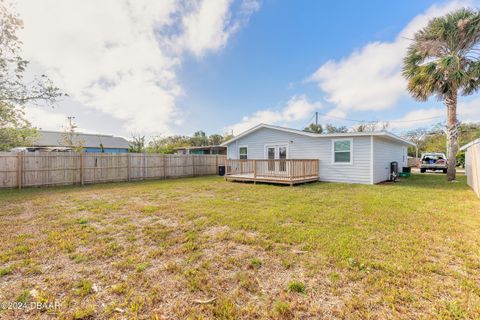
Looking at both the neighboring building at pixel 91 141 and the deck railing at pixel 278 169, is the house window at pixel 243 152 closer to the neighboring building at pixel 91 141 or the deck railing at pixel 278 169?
the deck railing at pixel 278 169

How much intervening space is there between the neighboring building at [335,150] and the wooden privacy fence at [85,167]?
5194 millimetres

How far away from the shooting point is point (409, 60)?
11102mm

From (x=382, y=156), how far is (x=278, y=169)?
5.53 meters

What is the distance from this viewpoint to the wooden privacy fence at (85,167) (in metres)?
9.38

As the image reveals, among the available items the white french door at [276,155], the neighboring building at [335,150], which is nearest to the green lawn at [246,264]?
the neighboring building at [335,150]

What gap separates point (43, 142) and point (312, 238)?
3523cm

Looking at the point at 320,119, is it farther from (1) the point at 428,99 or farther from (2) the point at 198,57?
(2) the point at 198,57

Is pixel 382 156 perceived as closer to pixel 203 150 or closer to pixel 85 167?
pixel 85 167

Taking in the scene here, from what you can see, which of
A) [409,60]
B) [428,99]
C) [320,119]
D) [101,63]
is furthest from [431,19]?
[320,119]

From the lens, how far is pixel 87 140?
100.0ft

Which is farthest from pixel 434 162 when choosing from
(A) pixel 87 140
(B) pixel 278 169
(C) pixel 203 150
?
(A) pixel 87 140

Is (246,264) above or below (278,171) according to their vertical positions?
below

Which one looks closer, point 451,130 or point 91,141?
point 451,130

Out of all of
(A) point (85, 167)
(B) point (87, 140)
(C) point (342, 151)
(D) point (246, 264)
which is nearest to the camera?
(D) point (246, 264)
